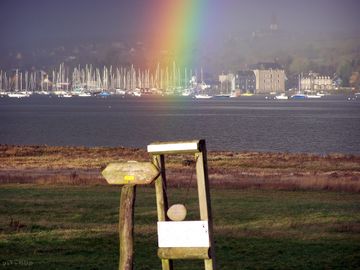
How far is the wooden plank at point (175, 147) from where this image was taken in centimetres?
1238

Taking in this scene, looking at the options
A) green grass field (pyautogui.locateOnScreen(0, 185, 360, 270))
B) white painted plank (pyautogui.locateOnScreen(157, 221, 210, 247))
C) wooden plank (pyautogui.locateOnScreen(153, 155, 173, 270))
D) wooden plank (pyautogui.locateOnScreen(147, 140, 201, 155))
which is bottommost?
green grass field (pyautogui.locateOnScreen(0, 185, 360, 270))

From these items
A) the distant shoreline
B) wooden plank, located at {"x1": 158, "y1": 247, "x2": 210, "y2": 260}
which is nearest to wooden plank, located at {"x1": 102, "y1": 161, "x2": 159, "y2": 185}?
wooden plank, located at {"x1": 158, "y1": 247, "x2": 210, "y2": 260}

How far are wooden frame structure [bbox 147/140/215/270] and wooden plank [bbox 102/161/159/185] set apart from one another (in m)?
0.18

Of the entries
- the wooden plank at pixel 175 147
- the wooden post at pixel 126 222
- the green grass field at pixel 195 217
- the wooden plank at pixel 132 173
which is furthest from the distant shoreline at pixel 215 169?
the wooden plank at pixel 175 147

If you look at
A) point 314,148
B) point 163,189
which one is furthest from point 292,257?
point 314,148

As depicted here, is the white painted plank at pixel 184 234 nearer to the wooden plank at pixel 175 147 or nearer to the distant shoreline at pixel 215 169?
the wooden plank at pixel 175 147

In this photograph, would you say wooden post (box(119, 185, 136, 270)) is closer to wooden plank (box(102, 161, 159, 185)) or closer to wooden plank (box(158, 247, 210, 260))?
wooden plank (box(102, 161, 159, 185))

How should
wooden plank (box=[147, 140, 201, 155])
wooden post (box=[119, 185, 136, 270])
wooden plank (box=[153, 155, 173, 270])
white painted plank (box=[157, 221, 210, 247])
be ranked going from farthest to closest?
wooden post (box=[119, 185, 136, 270]), wooden plank (box=[153, 155, 173, 270]), white painted plank (box=[157, 221, 210, 247]), wooden plank (box=[147, 140, 201, 155])

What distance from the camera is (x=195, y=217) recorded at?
1070 inches

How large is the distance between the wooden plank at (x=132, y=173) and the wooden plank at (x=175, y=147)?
0.22 meters

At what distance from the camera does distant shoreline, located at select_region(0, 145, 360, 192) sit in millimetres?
40622

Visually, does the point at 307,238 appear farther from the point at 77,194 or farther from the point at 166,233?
the point at 77,194

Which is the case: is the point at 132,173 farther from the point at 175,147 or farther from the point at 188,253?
the point at 188,253

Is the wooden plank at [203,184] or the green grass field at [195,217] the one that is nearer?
the wooden plank at [203,184]
